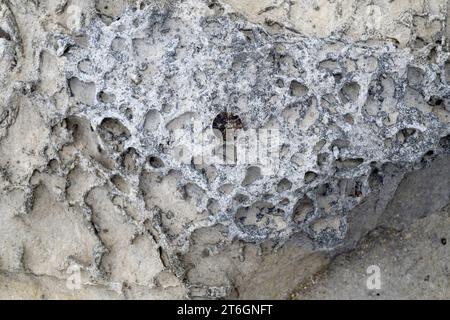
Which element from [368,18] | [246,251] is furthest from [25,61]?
[368,18]

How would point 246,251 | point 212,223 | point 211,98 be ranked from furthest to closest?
point 246,251 < point 212,223 < point 211,98

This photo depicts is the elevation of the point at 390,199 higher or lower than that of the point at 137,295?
higher

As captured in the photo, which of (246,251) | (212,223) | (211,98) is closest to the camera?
(211,98)

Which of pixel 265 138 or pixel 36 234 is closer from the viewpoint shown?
pixel 265 138

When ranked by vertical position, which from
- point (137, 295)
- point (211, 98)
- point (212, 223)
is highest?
point (211, 98)

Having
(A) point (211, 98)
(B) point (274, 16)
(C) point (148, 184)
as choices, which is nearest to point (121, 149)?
(C) point (148, 184)

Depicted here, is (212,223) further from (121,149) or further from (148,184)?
(121,149)
